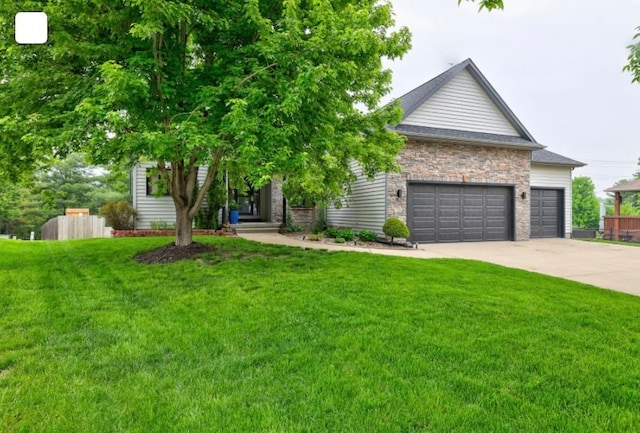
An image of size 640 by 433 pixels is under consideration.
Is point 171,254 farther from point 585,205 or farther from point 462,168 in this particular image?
point 585,205

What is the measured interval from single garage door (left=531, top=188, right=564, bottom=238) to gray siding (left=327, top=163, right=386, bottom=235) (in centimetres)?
768

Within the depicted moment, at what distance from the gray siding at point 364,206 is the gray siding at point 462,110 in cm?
252

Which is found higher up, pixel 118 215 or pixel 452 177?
pixel 452 177

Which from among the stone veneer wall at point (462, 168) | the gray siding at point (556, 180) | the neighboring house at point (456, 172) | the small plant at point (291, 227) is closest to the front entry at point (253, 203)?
the small plant at point (291, 227)

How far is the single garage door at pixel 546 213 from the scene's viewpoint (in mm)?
16094

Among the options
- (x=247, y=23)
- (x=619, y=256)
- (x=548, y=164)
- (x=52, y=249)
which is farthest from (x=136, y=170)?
(x=548, y=164)

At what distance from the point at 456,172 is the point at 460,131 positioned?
5.23ft

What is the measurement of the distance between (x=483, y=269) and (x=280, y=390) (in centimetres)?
577

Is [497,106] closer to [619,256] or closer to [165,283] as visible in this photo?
[619,256]

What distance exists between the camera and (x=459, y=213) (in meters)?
13.4

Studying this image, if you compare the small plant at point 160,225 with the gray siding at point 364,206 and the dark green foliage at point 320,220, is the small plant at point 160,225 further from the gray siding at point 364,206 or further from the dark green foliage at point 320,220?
the gray siding at point 364,206

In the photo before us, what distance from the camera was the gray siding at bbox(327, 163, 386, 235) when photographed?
12.8 m

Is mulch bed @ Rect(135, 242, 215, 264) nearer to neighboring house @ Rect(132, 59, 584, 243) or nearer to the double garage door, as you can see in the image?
neighboring house @ Rect(132, 59, 584, 243)

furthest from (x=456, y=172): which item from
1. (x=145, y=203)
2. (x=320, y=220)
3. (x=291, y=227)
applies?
(x=145, y=203)
